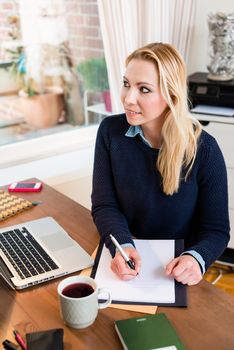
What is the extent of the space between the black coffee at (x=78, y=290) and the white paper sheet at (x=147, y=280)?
0.32 ft

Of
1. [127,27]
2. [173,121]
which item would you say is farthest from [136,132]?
[127,27]

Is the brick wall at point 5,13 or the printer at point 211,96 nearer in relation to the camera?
the brick wall at point 5,13

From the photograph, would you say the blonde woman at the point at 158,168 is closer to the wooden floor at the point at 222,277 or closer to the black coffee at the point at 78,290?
the black coffee at the point at 78,290

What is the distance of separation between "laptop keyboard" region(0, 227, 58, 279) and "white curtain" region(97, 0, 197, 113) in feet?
3.76

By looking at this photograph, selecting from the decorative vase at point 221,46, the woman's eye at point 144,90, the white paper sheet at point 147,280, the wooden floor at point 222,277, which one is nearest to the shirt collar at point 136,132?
the woman's eye at point 144,90

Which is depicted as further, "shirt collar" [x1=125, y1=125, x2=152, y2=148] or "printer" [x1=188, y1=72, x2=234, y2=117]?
"printer" [x1=188, y1=72, x2=234, y2=117]

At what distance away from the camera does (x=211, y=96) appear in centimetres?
223

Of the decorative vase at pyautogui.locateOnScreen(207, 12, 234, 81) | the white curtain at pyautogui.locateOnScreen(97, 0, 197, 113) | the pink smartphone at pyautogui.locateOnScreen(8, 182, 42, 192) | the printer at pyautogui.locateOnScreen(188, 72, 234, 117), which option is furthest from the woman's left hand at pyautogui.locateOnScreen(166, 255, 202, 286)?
the decorative vase at pyautogui.locateOnScreen(207, 12, 234, 81)

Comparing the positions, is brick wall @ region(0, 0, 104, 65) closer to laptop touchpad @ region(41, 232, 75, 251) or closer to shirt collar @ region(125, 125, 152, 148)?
shirt collar @ region(125, 125, 152, 148)

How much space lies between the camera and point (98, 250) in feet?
3.97

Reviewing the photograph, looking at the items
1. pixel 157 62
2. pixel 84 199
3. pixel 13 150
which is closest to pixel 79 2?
pixel 13 150

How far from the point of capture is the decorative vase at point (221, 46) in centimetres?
223

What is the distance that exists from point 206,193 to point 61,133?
51.3 inches

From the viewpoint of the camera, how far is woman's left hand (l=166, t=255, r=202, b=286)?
1052 millimetres
